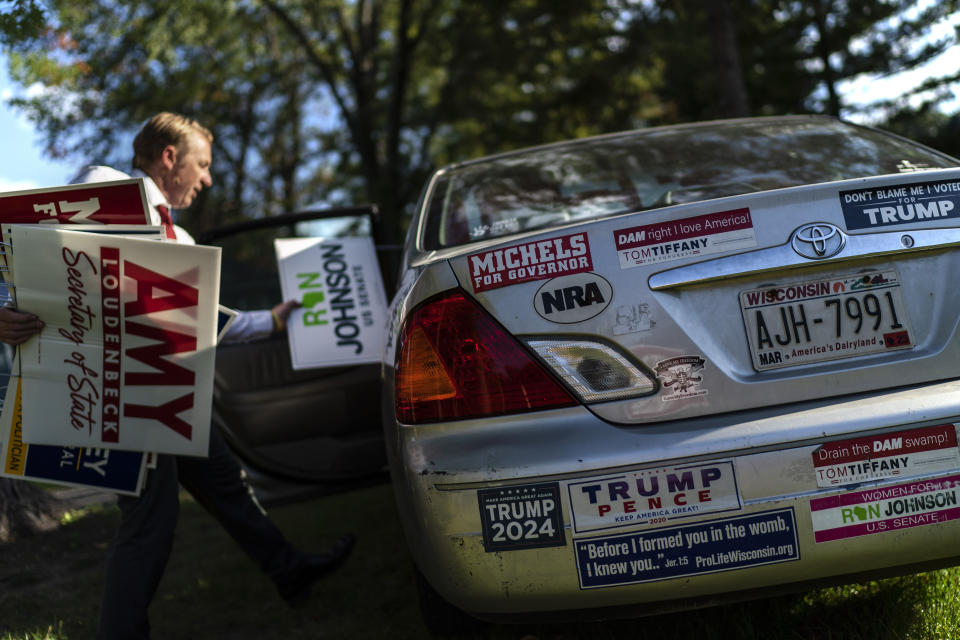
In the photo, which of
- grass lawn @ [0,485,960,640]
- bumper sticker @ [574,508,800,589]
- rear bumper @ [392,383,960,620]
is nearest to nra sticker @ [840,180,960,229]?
rear bumper @ [392,383,960,620]

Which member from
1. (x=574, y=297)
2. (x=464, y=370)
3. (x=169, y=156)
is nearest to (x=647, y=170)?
(x=574, y=297)

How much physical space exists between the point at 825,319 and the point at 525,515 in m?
0.79

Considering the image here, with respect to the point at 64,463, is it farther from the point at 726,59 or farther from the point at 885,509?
the point at 726,59

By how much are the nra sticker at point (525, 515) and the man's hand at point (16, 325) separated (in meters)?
1.29

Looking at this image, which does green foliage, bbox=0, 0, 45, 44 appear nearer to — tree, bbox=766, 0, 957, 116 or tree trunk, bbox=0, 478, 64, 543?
tree trunk, bbox=0, 478, 64, 543

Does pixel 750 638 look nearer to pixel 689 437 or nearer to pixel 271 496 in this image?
pixel 689 437

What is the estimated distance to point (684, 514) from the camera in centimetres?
165

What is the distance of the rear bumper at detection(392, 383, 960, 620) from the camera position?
164 centimetres

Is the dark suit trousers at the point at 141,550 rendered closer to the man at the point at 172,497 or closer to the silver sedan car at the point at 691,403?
the man at the point at 172,497

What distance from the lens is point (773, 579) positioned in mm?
1667

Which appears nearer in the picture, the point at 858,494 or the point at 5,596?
the point at 858,494

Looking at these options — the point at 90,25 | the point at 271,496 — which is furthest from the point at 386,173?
the point at 271,496

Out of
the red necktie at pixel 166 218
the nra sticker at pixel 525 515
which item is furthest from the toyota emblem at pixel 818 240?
the red necktie at pixel 166 218

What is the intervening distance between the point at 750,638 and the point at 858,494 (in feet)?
2.30
